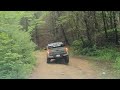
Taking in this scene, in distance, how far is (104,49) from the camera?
1153cm

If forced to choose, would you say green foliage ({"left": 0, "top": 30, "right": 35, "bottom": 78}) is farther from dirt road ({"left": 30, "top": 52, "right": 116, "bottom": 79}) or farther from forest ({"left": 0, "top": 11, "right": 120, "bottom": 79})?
dirt road ({"left": 30, "top": 52, "right": 116, "bottom": 79})

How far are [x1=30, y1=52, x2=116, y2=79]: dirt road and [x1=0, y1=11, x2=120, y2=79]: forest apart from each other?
1.00ft

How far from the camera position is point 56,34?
1056 centimetres

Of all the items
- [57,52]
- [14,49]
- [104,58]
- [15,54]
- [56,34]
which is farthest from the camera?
[104,58]

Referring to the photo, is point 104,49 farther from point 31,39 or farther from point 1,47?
point 1,47

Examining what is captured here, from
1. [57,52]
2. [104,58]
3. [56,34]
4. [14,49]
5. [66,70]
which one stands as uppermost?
[56,34]

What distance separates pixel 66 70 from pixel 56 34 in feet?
4.61

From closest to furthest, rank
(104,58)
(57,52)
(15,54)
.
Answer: (15,54) → (57,52) → (104,58)

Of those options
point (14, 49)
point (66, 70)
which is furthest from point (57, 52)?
point (14, 49)

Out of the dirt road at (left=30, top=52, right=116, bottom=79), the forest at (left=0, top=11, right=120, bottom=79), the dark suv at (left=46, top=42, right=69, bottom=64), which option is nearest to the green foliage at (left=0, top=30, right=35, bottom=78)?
the forest at (left=0, top=11, right=120, bottom=79)

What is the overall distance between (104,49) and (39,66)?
2758 mm

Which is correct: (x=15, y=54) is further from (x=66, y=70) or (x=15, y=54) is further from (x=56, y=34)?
(x=66, y=70)

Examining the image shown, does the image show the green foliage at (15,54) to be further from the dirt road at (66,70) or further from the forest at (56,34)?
the dirt road at (66,70)
